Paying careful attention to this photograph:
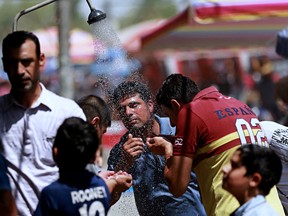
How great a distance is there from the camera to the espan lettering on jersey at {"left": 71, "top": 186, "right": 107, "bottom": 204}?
519cm

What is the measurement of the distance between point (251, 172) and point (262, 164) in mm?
73

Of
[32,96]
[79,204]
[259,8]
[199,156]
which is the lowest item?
[259,8]

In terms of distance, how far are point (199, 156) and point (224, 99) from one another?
46 centimetres

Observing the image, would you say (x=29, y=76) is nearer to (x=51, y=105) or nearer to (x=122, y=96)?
(x=51, y=105)

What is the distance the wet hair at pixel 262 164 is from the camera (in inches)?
210

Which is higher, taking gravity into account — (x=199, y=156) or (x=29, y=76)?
(x=29, y=76)

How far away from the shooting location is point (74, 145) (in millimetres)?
5227

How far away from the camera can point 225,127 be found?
258 inches

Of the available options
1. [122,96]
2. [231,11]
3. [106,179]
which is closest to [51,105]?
[106,179]

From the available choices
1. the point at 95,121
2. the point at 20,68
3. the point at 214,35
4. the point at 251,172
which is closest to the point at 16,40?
the point at 20,68

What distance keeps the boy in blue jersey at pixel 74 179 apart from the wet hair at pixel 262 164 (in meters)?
0.78

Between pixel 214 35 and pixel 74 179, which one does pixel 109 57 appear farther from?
pixel 214 35

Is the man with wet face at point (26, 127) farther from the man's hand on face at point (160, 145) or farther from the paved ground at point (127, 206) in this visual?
the paved ground at point (127, 206)

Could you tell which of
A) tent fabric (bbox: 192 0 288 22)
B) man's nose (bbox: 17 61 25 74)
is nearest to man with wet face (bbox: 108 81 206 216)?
man's nose (bbox: 17 61 25 74)
